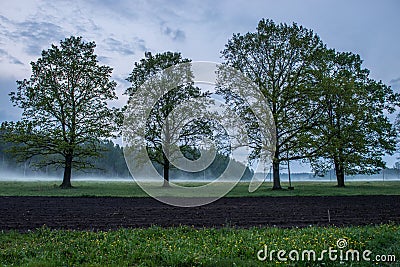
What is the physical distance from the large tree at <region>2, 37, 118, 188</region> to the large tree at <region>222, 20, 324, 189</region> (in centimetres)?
1380

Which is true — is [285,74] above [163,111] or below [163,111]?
above

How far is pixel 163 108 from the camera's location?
1592 inches

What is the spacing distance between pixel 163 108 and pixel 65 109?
9985mm

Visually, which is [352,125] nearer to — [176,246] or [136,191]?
[136,191]

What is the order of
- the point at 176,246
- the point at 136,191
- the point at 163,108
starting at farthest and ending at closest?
the point at 163,108 < the point at 136,191 < the point at 176,246

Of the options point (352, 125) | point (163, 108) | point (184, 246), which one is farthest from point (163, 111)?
point (184, 246)

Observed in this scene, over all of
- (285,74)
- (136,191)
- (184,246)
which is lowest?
(184,246)

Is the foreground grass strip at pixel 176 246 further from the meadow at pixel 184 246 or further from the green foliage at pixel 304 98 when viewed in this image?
the green foliage at pixel 304 98

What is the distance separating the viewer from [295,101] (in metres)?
34.5

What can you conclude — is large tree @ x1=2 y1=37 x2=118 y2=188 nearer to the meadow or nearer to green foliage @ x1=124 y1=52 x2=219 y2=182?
green foliage @ x1=124 y1=52 x2=219 y2=182

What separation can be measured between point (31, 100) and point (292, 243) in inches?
1350

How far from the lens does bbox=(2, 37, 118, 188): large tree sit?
36406mm

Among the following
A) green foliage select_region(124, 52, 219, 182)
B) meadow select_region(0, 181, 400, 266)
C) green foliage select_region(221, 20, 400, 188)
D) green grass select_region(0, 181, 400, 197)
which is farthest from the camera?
green foliage select_region(124, 52, 219, 182)

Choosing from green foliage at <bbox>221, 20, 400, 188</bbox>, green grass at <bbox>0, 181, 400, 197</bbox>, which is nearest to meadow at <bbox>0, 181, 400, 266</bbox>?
green grass at <bbox>0, 181, 400, 197</bbox>
